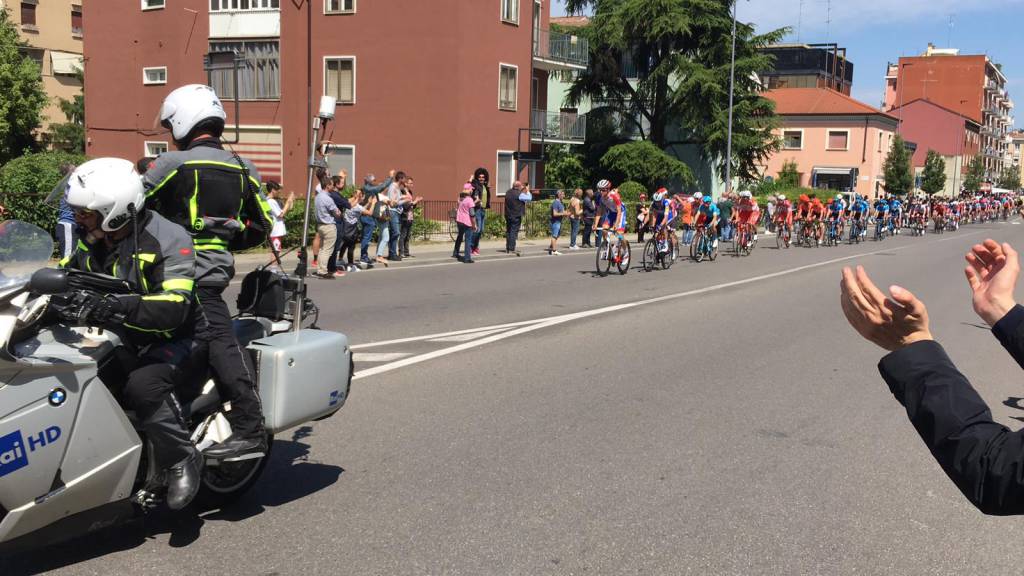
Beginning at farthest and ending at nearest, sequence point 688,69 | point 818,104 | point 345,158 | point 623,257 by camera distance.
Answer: point 818,104, point 688,69, point 345,158, point 623,257

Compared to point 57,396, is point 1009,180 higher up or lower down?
higher up

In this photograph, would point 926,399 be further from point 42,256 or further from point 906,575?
point 42,256

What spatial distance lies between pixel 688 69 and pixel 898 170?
35.3 metres

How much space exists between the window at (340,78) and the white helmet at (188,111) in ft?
97.2

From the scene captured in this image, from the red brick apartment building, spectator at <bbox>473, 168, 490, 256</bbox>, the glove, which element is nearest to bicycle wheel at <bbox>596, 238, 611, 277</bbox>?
spectator at <bbox>473, 168, 490, 256</bbox>

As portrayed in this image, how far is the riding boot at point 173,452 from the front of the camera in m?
4.06

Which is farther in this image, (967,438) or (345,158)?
(345,158)

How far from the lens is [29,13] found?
54375mm

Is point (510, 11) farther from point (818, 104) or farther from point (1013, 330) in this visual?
point (818, 104)

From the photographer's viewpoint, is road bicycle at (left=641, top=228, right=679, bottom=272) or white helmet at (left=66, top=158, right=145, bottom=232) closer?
white helmet at (left=66, top=158, right=145, bottom=232)

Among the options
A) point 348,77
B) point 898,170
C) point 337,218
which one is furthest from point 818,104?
point 337,218

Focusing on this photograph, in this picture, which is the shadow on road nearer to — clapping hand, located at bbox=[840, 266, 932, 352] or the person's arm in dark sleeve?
clapping hand, located at bbox=[840, 266, 932, 352]

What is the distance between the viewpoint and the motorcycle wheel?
4707 mm

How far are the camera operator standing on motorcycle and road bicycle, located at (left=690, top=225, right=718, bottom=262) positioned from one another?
1854 centimetres
